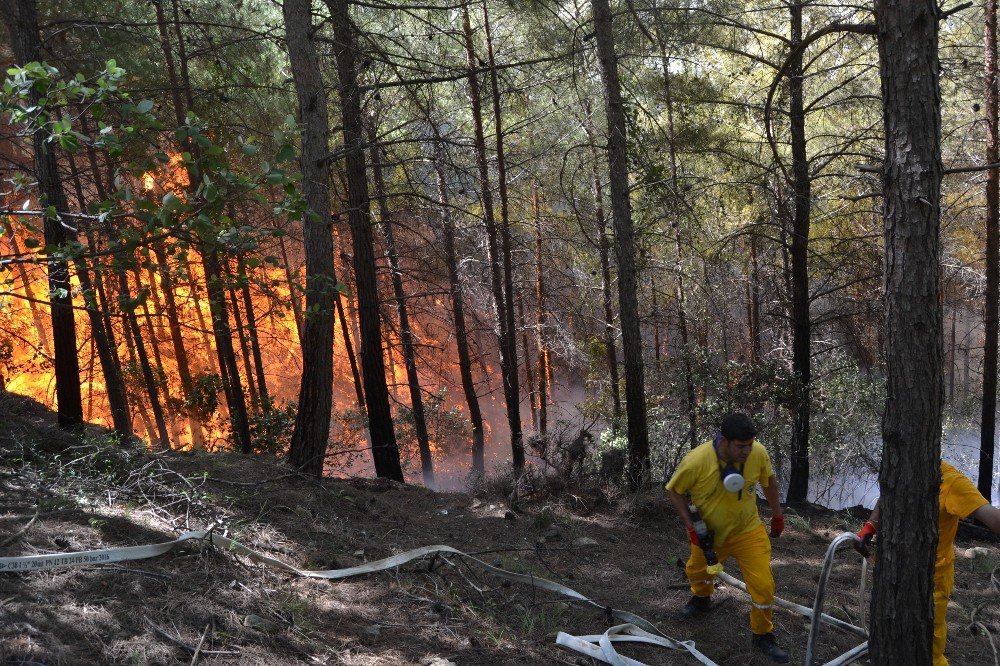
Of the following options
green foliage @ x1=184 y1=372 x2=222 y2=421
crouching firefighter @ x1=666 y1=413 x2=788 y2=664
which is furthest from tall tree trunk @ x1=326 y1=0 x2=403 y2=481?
green foliage @ x1=184 y1=372 x2=222 y2=421

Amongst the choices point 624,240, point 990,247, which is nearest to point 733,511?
point 624,240

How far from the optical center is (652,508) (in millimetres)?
9031

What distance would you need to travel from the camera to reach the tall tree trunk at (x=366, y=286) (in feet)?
32.0

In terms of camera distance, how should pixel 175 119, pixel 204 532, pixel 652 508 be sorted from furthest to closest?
pixel 175 119 → pixel 652 508 → pixel 204 532

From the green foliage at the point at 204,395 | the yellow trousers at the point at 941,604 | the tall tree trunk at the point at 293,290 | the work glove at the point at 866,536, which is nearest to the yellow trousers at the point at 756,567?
the work glove at the point at 866,536

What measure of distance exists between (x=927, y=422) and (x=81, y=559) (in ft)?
16.3

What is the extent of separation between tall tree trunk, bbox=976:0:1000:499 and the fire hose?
9761mm

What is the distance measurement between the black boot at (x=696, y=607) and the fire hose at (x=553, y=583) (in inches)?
11.6

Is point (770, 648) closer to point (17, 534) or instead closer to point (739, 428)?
point (739, 428)

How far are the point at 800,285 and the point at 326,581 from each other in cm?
979

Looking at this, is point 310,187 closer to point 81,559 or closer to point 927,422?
point 81,559

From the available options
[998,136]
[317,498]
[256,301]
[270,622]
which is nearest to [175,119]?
[317,498]

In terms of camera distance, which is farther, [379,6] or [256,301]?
[256,301]

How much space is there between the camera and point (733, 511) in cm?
535
